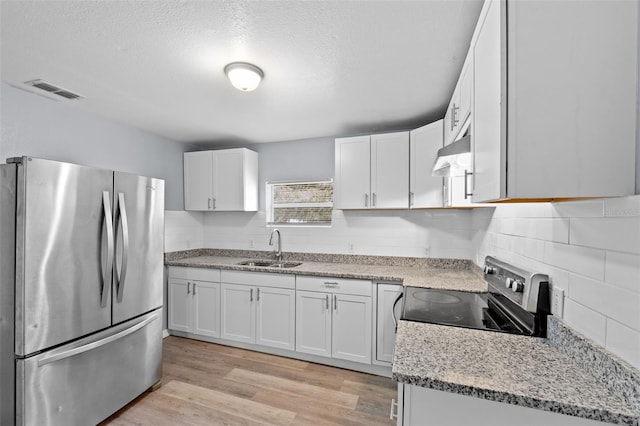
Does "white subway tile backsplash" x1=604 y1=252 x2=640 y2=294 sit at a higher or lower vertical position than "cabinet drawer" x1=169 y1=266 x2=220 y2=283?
higher

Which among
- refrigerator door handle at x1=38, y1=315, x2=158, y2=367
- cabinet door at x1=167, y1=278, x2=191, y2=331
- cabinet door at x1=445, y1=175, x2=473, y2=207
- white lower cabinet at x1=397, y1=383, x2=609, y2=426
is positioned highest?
cabinet door at x1=445, y1=175, x2=473, y2=207

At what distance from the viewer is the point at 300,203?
3.65 metres

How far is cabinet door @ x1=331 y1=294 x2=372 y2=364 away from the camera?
2.67 metres

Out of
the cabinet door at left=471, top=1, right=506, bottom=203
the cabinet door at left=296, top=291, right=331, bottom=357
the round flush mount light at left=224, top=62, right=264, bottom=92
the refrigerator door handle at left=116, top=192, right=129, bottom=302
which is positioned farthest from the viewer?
the cabinet door at left=296, top=291, right=331, bottom=357

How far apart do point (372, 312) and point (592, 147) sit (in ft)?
6.96

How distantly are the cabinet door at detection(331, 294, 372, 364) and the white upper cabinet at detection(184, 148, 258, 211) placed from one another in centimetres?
166

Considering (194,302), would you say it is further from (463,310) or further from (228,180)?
(463,310)

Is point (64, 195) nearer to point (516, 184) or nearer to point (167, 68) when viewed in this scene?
point (167, 68)

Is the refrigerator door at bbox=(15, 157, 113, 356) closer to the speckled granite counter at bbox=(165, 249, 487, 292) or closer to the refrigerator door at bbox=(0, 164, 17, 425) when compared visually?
the refrigerator door at bbox=(0, 164, 17, 425)

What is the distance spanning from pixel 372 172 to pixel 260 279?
1568 millimetres

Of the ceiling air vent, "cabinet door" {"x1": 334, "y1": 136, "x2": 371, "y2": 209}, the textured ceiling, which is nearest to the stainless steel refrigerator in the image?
the textured ceiling

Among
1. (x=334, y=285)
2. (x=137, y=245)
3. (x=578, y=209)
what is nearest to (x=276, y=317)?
(x=334, y=285)

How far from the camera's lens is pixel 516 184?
2.83 ft

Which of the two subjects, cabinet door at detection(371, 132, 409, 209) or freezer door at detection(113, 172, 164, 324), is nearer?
freezer door at detection(113, 172, 164, 324)
